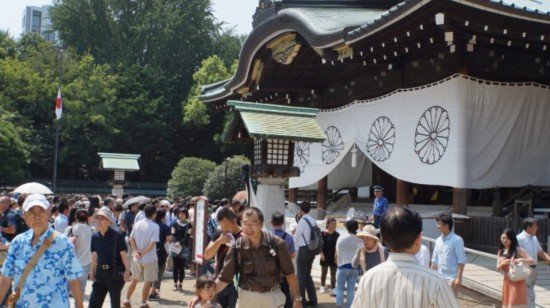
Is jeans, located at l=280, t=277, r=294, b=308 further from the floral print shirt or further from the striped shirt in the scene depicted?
the striped shirt

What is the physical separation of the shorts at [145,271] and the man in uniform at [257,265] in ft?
12.2

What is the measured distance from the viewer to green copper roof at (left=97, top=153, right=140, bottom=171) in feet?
81.5

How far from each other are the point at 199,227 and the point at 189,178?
21082mm

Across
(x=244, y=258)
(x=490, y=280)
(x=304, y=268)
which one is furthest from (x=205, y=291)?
(x=490, y=280)

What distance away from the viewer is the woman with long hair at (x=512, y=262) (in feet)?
21.2

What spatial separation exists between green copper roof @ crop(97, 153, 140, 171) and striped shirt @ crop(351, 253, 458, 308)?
2298 cm

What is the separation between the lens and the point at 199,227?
735 cm

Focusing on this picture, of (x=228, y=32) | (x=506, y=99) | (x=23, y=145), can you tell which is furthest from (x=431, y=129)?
(x=228, y=32)

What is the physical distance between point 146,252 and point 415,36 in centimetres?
677

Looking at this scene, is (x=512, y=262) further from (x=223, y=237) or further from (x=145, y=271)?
(x=145, y=271)

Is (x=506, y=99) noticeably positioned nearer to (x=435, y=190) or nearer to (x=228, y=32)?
(x=435, y=190)

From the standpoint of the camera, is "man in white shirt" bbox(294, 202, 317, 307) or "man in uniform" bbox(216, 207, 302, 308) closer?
"man in uniform" bbox(216, 207, 302, 308)

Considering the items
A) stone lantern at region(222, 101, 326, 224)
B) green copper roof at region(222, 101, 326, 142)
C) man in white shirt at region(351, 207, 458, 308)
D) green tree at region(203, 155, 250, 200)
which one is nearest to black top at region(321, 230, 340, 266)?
stone lantern at region(222, 101, 326, 224)

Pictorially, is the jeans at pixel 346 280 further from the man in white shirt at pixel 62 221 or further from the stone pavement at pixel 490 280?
the man in white shirt at pixel 62 221
